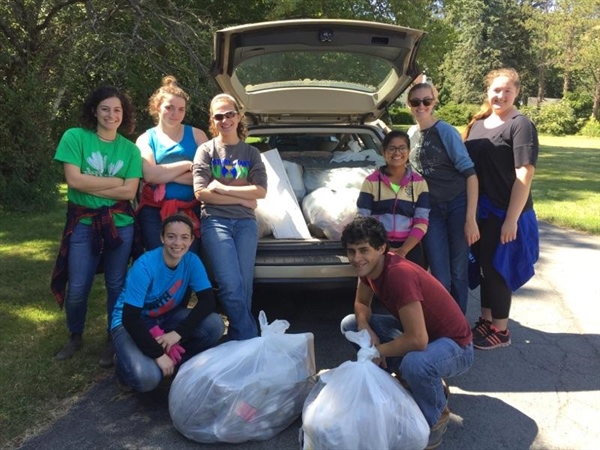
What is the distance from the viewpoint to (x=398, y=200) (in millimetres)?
3547

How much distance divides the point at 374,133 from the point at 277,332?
2.72 meters

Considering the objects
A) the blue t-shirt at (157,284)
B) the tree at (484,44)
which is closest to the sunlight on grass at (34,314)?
the blue t-shirt at (157,284)

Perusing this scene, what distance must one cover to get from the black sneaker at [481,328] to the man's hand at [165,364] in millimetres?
2144

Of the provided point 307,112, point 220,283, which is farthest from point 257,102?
point 220,283

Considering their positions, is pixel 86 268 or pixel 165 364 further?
pixel 86 268

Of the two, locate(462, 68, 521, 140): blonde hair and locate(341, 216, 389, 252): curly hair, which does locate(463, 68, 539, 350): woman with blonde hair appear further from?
locate(341, 216, 389, 252): curly hair

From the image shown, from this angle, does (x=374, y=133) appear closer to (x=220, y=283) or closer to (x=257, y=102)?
(x=257, y=102)

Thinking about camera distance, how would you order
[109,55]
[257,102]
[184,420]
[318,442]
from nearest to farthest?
[318,442]
[184,420]
[257,102]
[109,55]

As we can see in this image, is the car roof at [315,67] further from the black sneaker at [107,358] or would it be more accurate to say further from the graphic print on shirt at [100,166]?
the black sneaker at [107,358]

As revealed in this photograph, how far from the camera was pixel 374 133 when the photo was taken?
16.9ft

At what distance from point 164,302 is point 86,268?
619mm

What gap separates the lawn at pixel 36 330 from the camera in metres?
3.11

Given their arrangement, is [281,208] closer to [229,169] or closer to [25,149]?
[229,169]

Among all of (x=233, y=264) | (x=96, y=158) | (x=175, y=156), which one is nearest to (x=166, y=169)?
(x=175, y=156)
